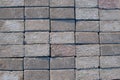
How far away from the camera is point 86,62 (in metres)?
1.36

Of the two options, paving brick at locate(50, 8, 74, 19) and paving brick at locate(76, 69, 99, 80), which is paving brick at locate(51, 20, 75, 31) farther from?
paving brick at locate(76, 69, 99, 80)

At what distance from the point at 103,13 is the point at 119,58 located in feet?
0.96

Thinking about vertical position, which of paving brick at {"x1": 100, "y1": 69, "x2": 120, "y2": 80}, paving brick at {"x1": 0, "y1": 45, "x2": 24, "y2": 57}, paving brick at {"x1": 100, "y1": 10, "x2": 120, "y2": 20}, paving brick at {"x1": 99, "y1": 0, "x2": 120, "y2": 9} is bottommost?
paving brick at {"x1": 100, "y1": 69, "x2": 120, "y2": 80}

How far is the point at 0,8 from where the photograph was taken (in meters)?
1.33

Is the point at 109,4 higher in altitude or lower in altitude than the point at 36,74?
higher

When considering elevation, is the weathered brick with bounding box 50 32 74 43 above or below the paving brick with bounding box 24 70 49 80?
above

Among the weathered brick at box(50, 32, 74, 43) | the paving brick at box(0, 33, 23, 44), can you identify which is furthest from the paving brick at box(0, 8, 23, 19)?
the weathered brick at box(50, 32, 74, 43)

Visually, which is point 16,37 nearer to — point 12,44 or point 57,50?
point 12,44

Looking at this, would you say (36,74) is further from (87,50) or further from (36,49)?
(87,50)

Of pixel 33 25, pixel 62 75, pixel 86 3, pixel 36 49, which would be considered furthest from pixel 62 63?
pixel 86 3

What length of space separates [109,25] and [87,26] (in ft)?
0.45

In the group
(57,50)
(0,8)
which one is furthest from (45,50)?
(0,8)

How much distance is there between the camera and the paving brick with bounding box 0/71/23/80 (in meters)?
1.32

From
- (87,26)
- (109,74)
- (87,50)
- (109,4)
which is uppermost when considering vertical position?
(109,4)
